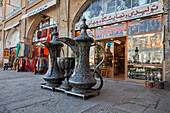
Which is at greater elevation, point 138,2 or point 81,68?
point 138,2

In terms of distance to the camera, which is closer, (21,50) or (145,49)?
(145,49)

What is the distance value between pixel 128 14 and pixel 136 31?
2.81 feet

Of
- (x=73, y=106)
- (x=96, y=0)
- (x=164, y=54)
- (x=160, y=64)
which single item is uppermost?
(x=96, y=0)

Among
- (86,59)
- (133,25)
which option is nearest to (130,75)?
(133,25)

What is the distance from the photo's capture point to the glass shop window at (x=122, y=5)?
5488 mm

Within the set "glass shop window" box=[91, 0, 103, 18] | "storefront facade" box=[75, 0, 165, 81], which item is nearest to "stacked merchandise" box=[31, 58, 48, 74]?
"storefront facade" box=[75, 0, 165, 81]

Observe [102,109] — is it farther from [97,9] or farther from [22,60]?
[22,60]

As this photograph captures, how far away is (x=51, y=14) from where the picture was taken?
873cm

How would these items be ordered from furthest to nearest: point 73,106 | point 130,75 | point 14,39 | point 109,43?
1. point 14,39
2. point 109,43
3. point 130,75
4. point 73,106

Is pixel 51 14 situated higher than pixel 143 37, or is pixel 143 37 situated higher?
pixel 51 14

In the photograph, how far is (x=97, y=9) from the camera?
666 cm

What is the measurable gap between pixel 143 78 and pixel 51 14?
7.44 meters

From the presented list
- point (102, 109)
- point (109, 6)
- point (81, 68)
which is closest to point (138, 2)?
point (109, 6)

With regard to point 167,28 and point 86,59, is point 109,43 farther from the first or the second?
point 86,59
